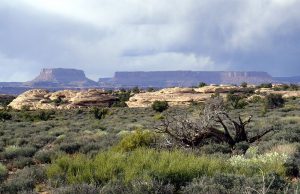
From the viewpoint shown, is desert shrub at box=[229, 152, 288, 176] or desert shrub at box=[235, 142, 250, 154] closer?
desert shrub at box=[229, 152, 288, 176]

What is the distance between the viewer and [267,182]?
8.18 metres

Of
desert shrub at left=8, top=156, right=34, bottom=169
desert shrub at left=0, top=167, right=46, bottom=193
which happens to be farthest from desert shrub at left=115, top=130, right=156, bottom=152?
desert shrub at left=0, top=167, right=46, bottom=193

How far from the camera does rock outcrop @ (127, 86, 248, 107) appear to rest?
65.2 m

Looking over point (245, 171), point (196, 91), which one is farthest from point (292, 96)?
point (245, 171)

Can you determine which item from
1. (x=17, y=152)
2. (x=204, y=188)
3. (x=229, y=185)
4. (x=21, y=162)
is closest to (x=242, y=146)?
(x=229, y=185)

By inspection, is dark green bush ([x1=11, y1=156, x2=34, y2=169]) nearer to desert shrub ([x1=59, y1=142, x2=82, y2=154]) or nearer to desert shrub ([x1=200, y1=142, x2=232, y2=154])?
desert shrub ([x1=59, y1=142, x2=82, y2=154])

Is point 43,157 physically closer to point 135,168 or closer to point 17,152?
point 17,152

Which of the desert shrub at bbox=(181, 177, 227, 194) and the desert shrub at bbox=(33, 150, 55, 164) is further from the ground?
the desert shrub at bbox=(181, 177, 227, 194)

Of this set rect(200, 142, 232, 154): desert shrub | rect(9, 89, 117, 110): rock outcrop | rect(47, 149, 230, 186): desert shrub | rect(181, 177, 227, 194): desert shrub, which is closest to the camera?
rect(181, 177, 227, 194): desert shrub

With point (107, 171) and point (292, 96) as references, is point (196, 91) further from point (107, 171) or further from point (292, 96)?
point (107, 171)

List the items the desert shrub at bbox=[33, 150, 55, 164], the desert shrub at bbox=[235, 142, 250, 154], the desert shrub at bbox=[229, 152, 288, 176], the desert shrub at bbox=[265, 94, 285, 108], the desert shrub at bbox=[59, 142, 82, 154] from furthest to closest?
the desert shrub at bbox=[265, 94, 285, 108]
the desert shrub at bbox=[59, 142, 82, 154]
the desert shrub at bbox=[33, 150, 55, 164]
the desert shrub at bbox=[235, 142, 250, 154]
the desert shrub at bbox=[229, 152, 288, 176]

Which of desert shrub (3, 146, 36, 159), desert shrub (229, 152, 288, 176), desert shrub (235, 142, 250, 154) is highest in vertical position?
desert shrub (229, 152, 288, 176)

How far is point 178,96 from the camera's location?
67750mm

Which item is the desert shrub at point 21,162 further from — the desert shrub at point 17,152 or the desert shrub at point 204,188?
the desert shrub at point 204,188
